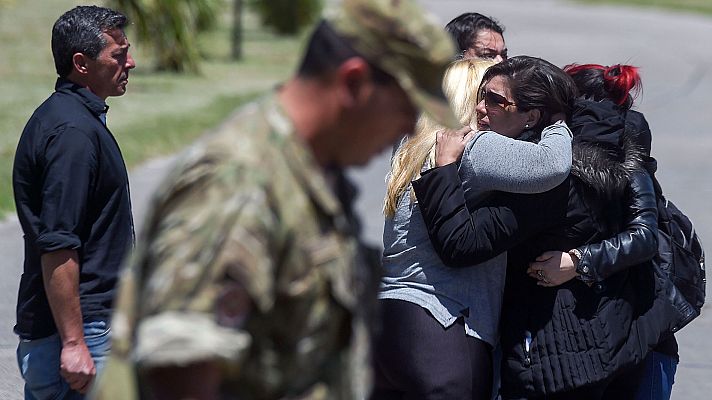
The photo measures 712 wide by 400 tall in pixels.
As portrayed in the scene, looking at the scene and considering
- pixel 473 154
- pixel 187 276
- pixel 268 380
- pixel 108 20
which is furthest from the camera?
pixel 108 20

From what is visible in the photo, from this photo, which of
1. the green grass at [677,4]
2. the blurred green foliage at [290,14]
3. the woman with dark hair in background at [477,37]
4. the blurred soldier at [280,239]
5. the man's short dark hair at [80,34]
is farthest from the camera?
the green grass at [677,4]

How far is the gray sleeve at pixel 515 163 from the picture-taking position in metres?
3.28

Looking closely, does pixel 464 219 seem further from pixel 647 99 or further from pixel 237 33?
pixel 237 33

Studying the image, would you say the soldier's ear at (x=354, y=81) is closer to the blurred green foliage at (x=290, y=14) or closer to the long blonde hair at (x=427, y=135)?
the long blonde hair at (x=427, y=135)

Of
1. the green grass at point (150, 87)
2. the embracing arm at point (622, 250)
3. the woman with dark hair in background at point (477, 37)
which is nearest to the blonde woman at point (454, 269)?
the embracing arm at point (622, 250)

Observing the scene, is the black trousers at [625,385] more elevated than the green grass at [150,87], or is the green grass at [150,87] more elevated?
the black trousers at [625,385]

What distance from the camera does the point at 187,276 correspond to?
5.70ft

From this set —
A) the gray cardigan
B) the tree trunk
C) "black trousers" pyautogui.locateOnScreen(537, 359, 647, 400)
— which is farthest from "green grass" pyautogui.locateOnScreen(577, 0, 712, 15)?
the gray cardigan

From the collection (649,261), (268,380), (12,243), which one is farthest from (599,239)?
(12,243)

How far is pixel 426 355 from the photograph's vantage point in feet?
11.0

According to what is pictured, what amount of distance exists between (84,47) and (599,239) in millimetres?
1639

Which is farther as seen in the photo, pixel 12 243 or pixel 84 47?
pixel 12 243

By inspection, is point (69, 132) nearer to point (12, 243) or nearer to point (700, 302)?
point (700, 302)

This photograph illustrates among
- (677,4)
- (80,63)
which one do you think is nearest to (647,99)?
(80,63)
